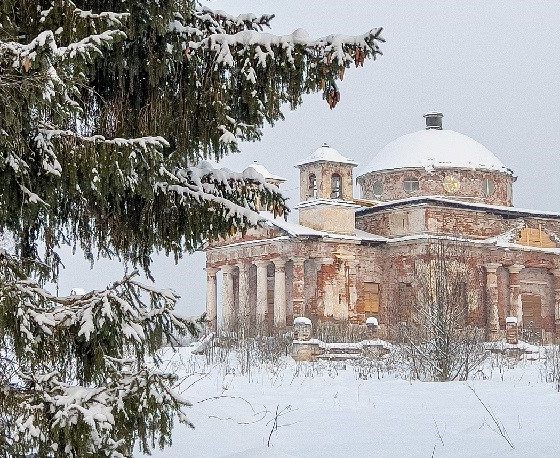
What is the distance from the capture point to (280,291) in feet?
110

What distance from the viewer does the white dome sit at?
37906mm

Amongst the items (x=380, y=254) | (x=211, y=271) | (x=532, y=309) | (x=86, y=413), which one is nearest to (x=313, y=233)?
(x=380, y=254)

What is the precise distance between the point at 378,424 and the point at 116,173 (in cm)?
468

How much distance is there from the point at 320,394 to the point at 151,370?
7.40 metres

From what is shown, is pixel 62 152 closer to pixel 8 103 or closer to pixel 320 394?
pixel 8 103

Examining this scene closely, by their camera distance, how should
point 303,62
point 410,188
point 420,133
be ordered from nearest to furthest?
point 303,62 < point 410,188 < point 420,133

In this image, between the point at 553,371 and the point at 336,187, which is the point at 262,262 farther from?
the point at 553,371

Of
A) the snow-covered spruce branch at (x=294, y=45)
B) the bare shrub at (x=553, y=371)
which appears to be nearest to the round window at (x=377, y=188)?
the bare shrub at (x=553, y=371)

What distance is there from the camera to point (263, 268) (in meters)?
34.4

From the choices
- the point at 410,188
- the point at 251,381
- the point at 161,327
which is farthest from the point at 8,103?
the point at 410,188

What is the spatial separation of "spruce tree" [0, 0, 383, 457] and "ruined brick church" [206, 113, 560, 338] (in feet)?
83.1

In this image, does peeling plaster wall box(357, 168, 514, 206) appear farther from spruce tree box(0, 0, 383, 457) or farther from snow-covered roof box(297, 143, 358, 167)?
spruce tree box(0, 0, 383, 457)

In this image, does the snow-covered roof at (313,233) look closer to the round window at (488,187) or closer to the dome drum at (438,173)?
the dome drum at (438,173)

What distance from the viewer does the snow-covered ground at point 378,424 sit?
667cm
